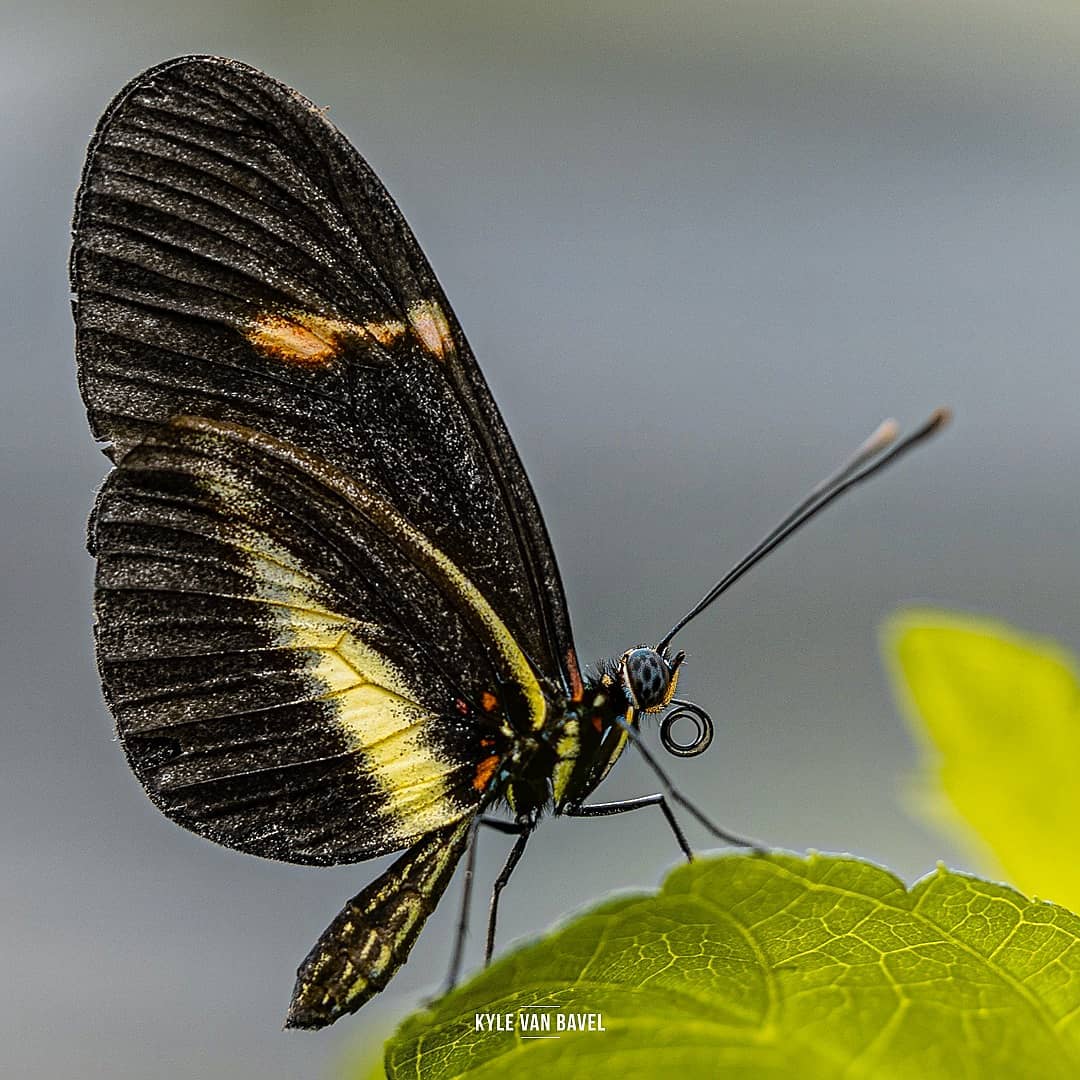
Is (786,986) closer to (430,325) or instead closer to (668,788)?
(668,788)

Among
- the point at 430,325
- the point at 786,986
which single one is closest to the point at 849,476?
the point at 430,325

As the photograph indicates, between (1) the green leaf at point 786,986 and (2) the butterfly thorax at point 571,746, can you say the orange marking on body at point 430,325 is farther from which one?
(1) the green leaf at point 786,986

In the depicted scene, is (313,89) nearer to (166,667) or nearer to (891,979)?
(166,667)

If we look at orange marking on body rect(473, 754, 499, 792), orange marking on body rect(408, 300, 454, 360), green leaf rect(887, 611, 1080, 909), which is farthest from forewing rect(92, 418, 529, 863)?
green leaf rect(887, 611, 1080, 909)

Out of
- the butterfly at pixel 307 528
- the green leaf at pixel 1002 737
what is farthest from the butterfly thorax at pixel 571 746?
the green leaf at pixel 1002 737

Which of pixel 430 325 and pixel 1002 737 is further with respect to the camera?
A: pixel 430 325

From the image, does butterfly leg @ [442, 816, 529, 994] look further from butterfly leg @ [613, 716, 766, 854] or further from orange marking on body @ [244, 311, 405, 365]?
orange marking on body @ [244, 311, 405, 365]

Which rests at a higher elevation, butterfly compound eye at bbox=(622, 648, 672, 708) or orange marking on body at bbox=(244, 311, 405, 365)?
orange marking on body at bbox=(244, 311, 405, 365)

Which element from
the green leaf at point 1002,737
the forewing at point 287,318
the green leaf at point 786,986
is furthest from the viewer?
the forewing at point 287,318
